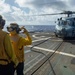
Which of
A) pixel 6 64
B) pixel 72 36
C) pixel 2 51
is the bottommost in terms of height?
pixel 72 36

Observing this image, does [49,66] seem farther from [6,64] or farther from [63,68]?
[6,64]

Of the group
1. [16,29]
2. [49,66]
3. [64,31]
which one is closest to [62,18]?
[64,31]

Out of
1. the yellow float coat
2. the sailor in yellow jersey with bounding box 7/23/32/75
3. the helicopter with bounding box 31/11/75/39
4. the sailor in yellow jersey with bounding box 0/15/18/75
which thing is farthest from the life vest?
the helicopter with bounding box 31/11/75/39

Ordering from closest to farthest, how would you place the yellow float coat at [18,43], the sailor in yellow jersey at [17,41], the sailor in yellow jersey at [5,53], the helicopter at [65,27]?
the sailor in yellow jersey at [5,53] → the sailor in yellow jersey at [17,41] → the yellow float coat at [18,43] → the helicopter at [65,27]

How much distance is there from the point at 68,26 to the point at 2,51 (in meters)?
19.4

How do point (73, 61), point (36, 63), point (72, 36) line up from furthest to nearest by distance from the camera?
point (72, 36) < point (73, 61) < point (36, 63)

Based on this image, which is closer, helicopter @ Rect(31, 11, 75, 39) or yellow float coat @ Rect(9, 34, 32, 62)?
yellow float coat @ Rect(9, 34, 32, 62)

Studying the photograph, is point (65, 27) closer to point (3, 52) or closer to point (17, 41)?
point (17, 41)

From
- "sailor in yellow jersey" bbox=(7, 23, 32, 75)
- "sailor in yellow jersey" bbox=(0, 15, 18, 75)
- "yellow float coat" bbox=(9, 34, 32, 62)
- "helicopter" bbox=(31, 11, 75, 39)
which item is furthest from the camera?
"helicopter" bbox=(31, 11, 75, 39)

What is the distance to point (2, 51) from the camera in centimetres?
420

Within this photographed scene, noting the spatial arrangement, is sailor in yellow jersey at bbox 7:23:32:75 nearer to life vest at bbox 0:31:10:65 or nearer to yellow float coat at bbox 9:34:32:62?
yellow float coat at bbox 9:34:32:62

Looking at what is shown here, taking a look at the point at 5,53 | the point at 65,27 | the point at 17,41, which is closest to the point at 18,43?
the point at 17,41

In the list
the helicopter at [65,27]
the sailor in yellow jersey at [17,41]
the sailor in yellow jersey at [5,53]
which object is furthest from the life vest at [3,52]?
the helicopter at [65,27]

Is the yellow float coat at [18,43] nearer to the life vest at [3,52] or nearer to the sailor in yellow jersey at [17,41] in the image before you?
the sailor in yellow jersey at [17,41]
